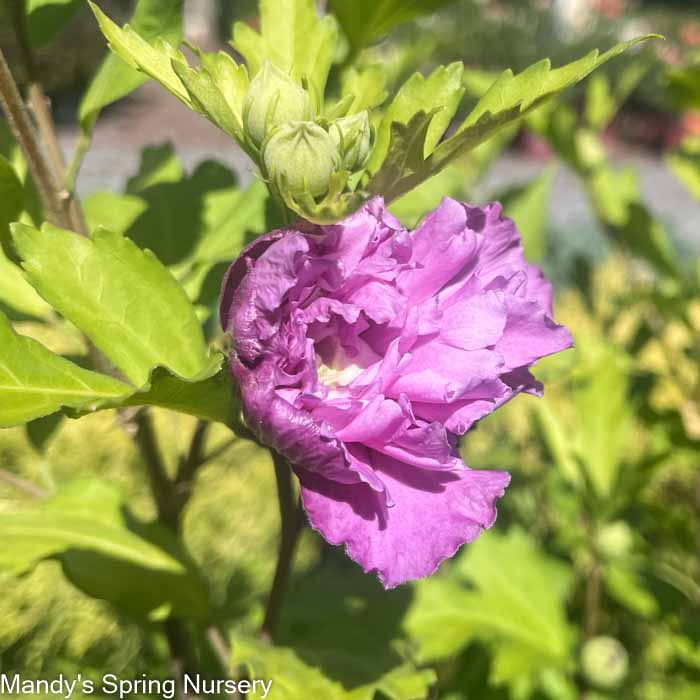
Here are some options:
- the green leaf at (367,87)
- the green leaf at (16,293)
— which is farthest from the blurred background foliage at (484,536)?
the green leaf at (367,87)

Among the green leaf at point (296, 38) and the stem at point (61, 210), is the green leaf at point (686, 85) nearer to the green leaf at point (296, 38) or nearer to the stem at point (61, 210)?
the green leaf at point (296, 38)

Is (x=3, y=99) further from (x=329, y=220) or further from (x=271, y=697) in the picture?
(x=271, y=697)

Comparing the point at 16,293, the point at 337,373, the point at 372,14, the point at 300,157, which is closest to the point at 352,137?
the point at 300,157

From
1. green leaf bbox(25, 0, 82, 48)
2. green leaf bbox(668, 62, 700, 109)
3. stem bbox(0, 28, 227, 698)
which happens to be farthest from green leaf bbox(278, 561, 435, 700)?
green leaf bbox(668, 62, 700, 109)

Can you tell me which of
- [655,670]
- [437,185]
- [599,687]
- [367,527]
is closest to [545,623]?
[599,687]

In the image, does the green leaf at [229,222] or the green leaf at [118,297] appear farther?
the green leaf at [229,222]

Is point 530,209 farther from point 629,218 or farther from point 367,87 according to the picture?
point 367,87

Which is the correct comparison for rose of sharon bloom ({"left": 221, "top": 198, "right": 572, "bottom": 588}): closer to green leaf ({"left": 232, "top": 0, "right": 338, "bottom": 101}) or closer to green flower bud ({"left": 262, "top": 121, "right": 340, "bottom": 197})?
green flower bud ({"left": 262, "top": 121, "right": 340, "bottom": 197})
